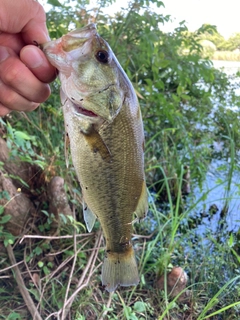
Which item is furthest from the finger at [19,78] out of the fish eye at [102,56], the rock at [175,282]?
the rock at [175,282]

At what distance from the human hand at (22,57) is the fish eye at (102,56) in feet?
0.52

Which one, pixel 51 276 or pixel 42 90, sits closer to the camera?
pixel 42 90

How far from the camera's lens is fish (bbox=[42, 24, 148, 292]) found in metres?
1.10

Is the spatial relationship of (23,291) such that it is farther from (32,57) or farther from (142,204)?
(32,57)

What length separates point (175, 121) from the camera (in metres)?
3.77

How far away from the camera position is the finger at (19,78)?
3.82 feet

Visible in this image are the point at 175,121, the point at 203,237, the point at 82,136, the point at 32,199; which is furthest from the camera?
the point at 175,121

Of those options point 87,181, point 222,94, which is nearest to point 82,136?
point 87,181

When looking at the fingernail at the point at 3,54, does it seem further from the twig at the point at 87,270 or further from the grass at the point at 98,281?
the twig at the point at 87,270

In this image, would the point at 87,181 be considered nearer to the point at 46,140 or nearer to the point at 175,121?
the point at 46,140

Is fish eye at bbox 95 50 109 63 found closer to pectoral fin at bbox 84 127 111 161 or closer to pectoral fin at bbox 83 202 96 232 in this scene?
pectoral fin at bbox 84 127 111 161

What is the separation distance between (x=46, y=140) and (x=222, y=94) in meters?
2.82

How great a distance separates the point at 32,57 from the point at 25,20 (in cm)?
21

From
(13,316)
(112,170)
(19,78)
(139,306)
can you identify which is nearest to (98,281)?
(139,306)
